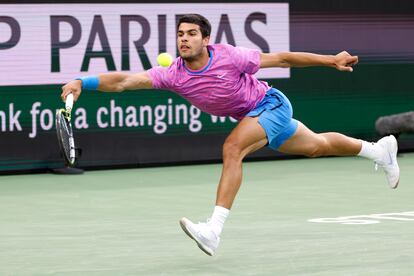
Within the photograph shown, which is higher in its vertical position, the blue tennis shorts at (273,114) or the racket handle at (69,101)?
the racket handle at (69,101)

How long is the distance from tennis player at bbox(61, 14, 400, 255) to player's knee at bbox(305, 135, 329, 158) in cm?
33

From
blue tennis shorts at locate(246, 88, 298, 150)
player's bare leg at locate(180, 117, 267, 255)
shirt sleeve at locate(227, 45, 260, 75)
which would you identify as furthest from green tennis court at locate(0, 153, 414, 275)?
shirt sleeve at locate(227, 45, 260, 75)

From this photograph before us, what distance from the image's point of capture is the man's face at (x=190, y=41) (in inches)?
296

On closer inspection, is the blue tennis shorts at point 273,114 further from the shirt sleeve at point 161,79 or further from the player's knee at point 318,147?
the shirt sleeve at point 161,79

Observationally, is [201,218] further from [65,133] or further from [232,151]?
[65,133]

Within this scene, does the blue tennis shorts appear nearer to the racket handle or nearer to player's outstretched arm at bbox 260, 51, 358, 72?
player's outstretched arm at bbox 260, 51, 358, 72

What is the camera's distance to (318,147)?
27.2 feet

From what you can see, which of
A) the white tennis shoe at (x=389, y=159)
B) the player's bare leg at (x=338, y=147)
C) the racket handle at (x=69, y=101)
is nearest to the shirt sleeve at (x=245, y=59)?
the player's bare leg at (x=338, y=147)

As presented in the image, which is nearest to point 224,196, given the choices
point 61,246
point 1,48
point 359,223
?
point 61,246

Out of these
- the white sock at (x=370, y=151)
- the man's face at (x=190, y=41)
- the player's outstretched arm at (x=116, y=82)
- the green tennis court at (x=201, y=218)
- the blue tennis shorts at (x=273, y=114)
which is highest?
the man's face at (x=190, y=41)

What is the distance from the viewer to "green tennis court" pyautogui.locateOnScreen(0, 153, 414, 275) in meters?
7.33

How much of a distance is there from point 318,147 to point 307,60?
3.16ft

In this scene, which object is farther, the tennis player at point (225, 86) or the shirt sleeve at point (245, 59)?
the shirt sleeve at point (245, 59)

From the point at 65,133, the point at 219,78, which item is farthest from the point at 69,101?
the point at 219,78
